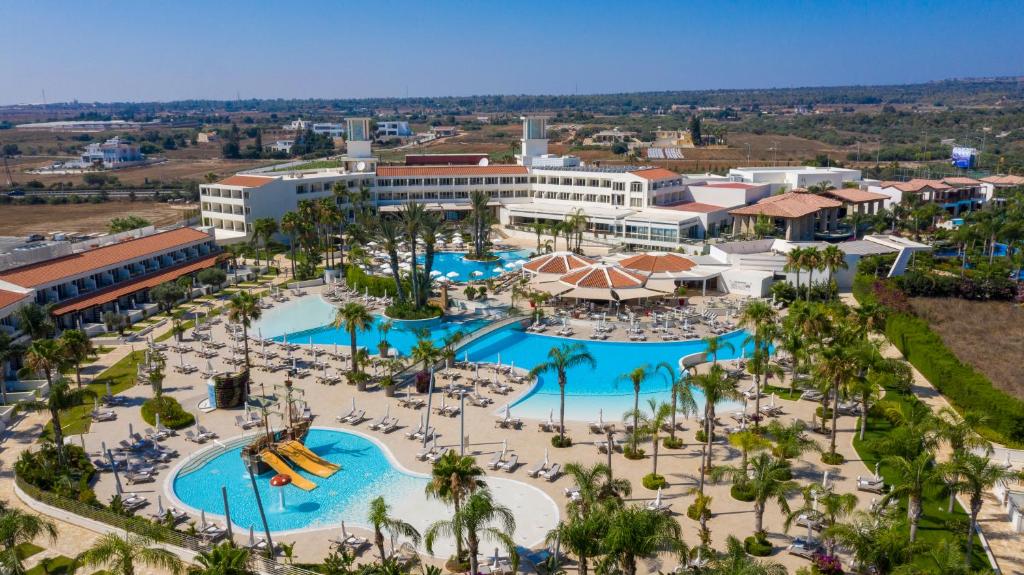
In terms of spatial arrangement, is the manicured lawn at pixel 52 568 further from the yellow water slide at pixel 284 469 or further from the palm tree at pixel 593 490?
the palm tree at pixel 593 490

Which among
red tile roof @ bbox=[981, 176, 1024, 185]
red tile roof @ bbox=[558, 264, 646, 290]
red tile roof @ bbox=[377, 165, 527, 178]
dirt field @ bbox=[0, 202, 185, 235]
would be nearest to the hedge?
red tile roof @ bbox=[558, 264, 646, 290]

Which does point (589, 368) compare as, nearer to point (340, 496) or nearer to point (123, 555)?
point (340, 496)

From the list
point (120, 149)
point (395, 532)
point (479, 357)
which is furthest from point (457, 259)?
point (120, 149)

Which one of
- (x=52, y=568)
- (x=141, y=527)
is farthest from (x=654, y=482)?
(x=52, y=568)

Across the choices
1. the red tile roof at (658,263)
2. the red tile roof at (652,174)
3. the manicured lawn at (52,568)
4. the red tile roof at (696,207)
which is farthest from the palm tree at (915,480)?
the red tile roof at (652,174)

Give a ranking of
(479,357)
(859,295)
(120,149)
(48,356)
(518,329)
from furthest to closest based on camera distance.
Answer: (120,149), (859,295), (518,329), (479,357), (48,356)

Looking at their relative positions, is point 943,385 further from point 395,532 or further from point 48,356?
point 48,356
